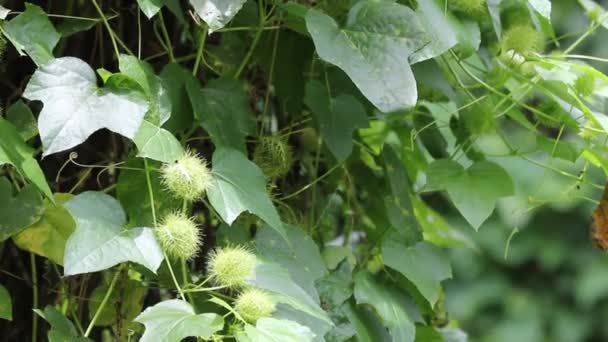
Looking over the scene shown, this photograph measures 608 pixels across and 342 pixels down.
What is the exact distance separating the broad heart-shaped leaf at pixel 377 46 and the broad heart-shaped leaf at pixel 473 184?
0.61 ft

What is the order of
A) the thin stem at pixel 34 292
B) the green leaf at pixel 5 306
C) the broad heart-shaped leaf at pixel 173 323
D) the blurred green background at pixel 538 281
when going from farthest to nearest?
the blurred green background at pixel 538 281
the thin stem at pixel 34 292
the green leaf at pixel 5 306
the broad heart-shaped leaf at pixel 173 323

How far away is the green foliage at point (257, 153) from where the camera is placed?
73 centimetres

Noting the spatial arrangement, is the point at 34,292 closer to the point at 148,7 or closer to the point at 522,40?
the point at 148,7

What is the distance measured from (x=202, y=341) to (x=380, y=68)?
10.2 inches

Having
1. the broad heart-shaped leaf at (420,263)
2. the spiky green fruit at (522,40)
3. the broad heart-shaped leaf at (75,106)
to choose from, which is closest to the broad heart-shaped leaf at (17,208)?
the broad heart-shaped leaf at (75,106)

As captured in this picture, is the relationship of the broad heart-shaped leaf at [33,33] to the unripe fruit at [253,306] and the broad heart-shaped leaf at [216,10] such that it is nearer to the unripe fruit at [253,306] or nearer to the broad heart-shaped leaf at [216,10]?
the broad heart-shaped leaf at [216,10]

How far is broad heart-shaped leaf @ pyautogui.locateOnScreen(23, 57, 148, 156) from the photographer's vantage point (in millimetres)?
691

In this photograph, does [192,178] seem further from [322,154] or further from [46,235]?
[322,154]

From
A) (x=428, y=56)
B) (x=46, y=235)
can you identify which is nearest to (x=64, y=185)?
(x=46, y=235)

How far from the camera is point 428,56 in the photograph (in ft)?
2.70

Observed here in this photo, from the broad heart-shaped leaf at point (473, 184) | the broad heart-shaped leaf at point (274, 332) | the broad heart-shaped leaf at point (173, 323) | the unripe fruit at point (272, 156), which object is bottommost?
the broad heart-shaped leaf at point (473, 184)

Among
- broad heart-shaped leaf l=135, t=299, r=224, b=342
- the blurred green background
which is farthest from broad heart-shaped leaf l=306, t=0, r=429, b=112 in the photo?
the blurred green background

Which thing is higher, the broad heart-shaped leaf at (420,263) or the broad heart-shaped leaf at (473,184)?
the broad heart-shaped leaf at (473,184)

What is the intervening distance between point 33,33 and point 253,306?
0.89 feet
